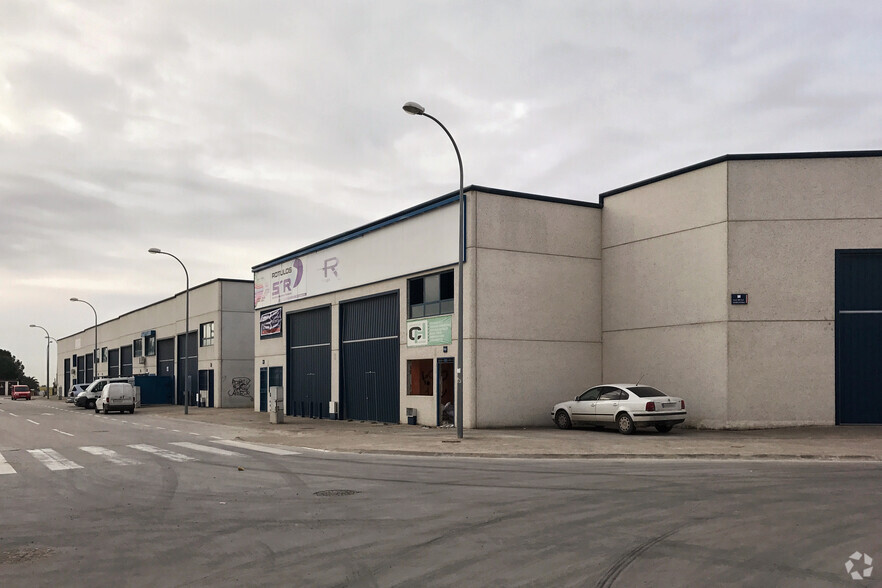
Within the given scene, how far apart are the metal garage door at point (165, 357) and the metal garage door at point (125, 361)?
12.5m

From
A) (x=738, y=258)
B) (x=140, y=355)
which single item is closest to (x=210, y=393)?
(x=140, y=355)

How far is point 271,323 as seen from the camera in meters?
42.5

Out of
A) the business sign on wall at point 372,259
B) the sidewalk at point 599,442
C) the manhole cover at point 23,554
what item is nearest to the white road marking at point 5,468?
the sidewalk at point 599,442

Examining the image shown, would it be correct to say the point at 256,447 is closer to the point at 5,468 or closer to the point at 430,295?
the point at 5,468

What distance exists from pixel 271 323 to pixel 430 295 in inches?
650

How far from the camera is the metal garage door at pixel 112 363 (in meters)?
85.0

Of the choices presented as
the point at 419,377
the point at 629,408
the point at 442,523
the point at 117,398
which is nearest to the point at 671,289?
the point at 629,408

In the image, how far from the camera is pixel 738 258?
23703 mm

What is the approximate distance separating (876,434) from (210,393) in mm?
43862

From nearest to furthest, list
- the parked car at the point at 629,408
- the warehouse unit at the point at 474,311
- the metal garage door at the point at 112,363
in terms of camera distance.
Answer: the parked car at the point at 629,408 < the warehouse unit at the point at 474,311 < the metal garage door at the point at 112,363

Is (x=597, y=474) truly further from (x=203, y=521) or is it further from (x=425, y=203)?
(x=425, y=203)

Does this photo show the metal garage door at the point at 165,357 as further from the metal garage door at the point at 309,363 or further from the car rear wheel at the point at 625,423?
the car rear wheel at the point at 625,423

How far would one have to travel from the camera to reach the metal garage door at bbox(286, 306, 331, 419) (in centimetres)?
3620

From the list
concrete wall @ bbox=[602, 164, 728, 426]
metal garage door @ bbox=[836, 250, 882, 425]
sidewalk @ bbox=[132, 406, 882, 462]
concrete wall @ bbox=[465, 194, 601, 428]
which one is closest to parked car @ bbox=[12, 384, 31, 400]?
sidewalk @ bbox=[132, 406, 882, 462]
